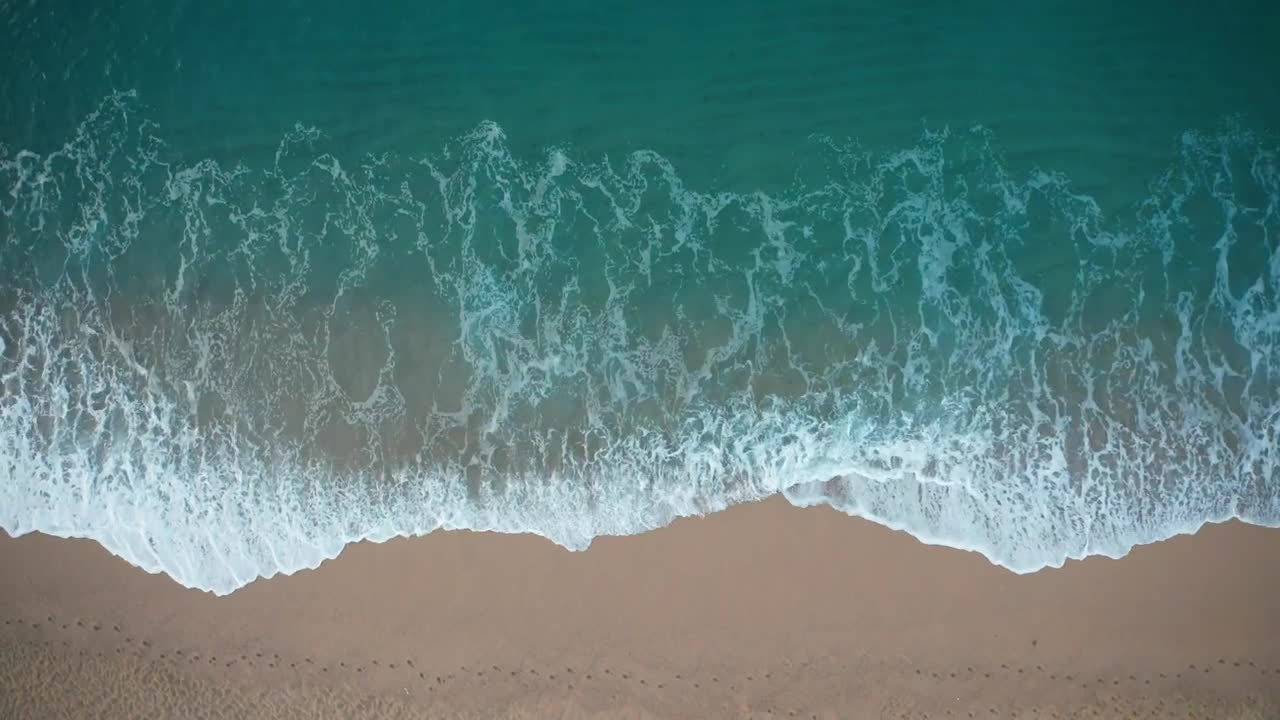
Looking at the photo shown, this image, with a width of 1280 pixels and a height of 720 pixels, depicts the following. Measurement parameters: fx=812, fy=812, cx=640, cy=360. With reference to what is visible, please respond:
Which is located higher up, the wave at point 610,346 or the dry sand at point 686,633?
the wave at point 610,346

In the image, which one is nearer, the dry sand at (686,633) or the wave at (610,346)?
the dry sand at (686,633)

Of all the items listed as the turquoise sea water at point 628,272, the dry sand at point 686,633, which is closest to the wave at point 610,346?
the turquoise sea water at point 628,272

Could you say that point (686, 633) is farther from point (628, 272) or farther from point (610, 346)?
point (628, 272)

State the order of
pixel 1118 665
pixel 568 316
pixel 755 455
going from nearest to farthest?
pixel 1118 665 < pixel 755 455 < pixel 568 316

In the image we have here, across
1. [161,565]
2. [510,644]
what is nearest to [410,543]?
[510,644]

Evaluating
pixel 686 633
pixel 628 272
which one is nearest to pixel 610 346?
pixel 628 272

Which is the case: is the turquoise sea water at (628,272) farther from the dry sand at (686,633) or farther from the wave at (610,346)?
the dry sand at (686,633)

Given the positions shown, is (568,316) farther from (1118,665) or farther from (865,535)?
(1118,665)
